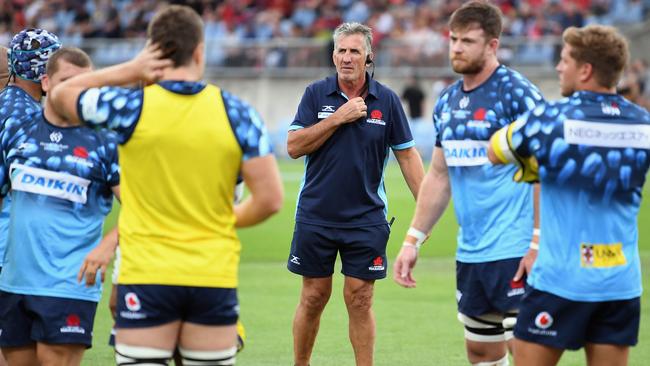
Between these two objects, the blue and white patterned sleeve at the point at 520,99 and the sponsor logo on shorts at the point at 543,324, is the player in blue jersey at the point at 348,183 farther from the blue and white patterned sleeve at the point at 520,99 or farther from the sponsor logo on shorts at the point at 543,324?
the sponsor logo on shorts at the point at 543,324

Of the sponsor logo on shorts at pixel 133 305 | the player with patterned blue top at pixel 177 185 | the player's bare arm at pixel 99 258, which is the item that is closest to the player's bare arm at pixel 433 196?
the player with patterned blue top at pixel 177 185

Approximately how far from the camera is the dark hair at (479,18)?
6.60 meters

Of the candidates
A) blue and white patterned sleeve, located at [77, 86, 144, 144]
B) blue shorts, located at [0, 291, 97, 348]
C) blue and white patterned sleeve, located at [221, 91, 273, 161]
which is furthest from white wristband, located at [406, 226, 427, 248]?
blue and white patterned sleeve, located at [77, 86, 144, 144]

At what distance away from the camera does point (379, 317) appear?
1105 cm

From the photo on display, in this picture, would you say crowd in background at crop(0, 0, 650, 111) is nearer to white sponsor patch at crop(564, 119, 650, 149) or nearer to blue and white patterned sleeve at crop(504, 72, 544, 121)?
blue and white patterned sleeve at crop(504, 72, 544, 121)

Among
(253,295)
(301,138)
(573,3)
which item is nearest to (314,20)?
(573,3)

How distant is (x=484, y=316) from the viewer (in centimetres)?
686

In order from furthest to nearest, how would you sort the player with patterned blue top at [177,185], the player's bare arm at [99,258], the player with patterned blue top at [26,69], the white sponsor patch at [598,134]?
the player with patterned blue top at [26,69]
the player's bare arm at [99,258]
the white sponsor patch at [598,134]
the player with patterned blue top at [177,185]

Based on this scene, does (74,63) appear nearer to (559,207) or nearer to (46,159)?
(46,159)

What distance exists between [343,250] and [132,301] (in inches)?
127

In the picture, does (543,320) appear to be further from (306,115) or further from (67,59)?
(306,115)

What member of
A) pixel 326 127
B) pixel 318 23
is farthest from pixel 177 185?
pixel 318 23

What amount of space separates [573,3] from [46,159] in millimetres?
28001

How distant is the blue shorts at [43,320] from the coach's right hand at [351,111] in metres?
2.59
